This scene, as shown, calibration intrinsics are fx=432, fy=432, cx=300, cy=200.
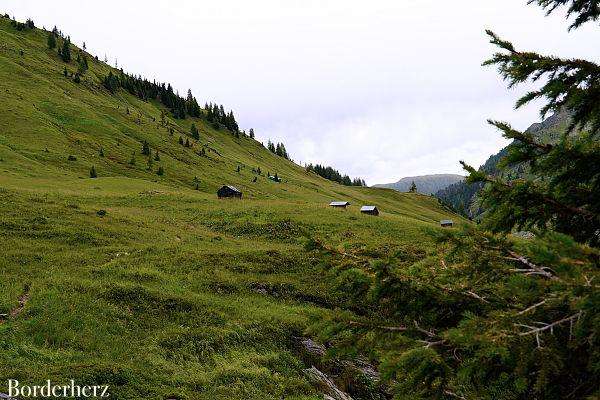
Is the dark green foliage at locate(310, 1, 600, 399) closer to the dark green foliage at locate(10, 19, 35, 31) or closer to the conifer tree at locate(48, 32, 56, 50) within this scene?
the conifer tree at locate(48, 32, 56, 50)

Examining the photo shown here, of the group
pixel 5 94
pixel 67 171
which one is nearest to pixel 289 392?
pixel 67 171

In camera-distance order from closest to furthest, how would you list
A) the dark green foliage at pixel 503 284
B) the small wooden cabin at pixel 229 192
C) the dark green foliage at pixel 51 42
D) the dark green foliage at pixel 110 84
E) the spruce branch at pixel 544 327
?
the spruce branch at pixel 544 327, the dark green foliage at pixel 503 284, the small wooden cabin at pixel 229 192, the dark green foliage at pixel 110 84, the dark green foliage at pixel 51 42

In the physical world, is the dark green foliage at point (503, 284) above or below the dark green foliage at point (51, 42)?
below

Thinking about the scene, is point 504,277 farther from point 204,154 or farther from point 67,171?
point 204,154

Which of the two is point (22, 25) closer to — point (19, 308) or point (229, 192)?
point (229, 192)

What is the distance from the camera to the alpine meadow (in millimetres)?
5160

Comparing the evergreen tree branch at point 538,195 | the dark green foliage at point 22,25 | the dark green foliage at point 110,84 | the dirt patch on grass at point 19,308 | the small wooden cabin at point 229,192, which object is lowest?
the dirt patch on grass at point 19,308

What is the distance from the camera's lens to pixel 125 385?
15.5 meters

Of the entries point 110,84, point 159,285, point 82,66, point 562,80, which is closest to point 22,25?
point 82,66

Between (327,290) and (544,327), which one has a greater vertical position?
(544,327)

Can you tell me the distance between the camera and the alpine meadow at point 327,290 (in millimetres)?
5160

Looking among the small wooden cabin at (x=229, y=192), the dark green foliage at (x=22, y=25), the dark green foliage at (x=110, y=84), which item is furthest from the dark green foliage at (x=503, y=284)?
the dark green foliage at (x=22, y=25)

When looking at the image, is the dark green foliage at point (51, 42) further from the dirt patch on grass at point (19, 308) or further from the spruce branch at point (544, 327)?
the spruce branch at point (544, 327)

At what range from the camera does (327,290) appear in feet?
85.4
